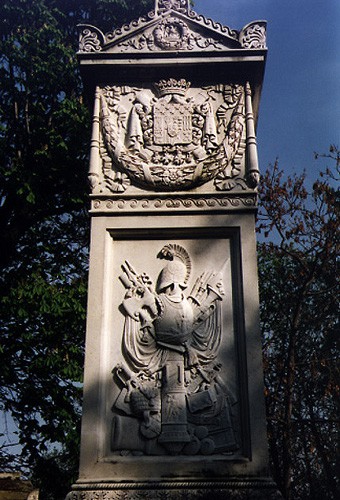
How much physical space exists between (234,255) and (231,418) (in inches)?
67.4

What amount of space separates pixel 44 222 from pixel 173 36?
9256mm

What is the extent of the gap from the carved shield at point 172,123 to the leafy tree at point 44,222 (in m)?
6.82

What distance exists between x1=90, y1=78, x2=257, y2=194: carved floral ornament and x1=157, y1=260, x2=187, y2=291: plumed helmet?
3.00ft

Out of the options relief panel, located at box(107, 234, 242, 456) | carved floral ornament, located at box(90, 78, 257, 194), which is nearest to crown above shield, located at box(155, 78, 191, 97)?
carved floral ornament, located at box(90, 78, 257, 194)

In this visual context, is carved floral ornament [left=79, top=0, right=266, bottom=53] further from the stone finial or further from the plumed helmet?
the plumed helmet

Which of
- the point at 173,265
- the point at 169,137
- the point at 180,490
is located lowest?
the point at 180,490

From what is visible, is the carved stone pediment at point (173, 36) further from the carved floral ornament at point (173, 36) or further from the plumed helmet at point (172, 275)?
the plumed helmet at point (172, 275)

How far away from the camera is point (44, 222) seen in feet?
51.6

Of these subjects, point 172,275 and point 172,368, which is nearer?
point 172,368

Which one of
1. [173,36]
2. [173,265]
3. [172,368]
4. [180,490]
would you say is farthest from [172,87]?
[180,490]

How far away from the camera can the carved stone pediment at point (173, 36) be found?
7168 millimetres

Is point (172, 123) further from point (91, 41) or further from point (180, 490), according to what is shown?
point (180, 490)

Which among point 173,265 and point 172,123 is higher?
point 172,123

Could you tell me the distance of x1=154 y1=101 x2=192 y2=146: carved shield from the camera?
687cm
